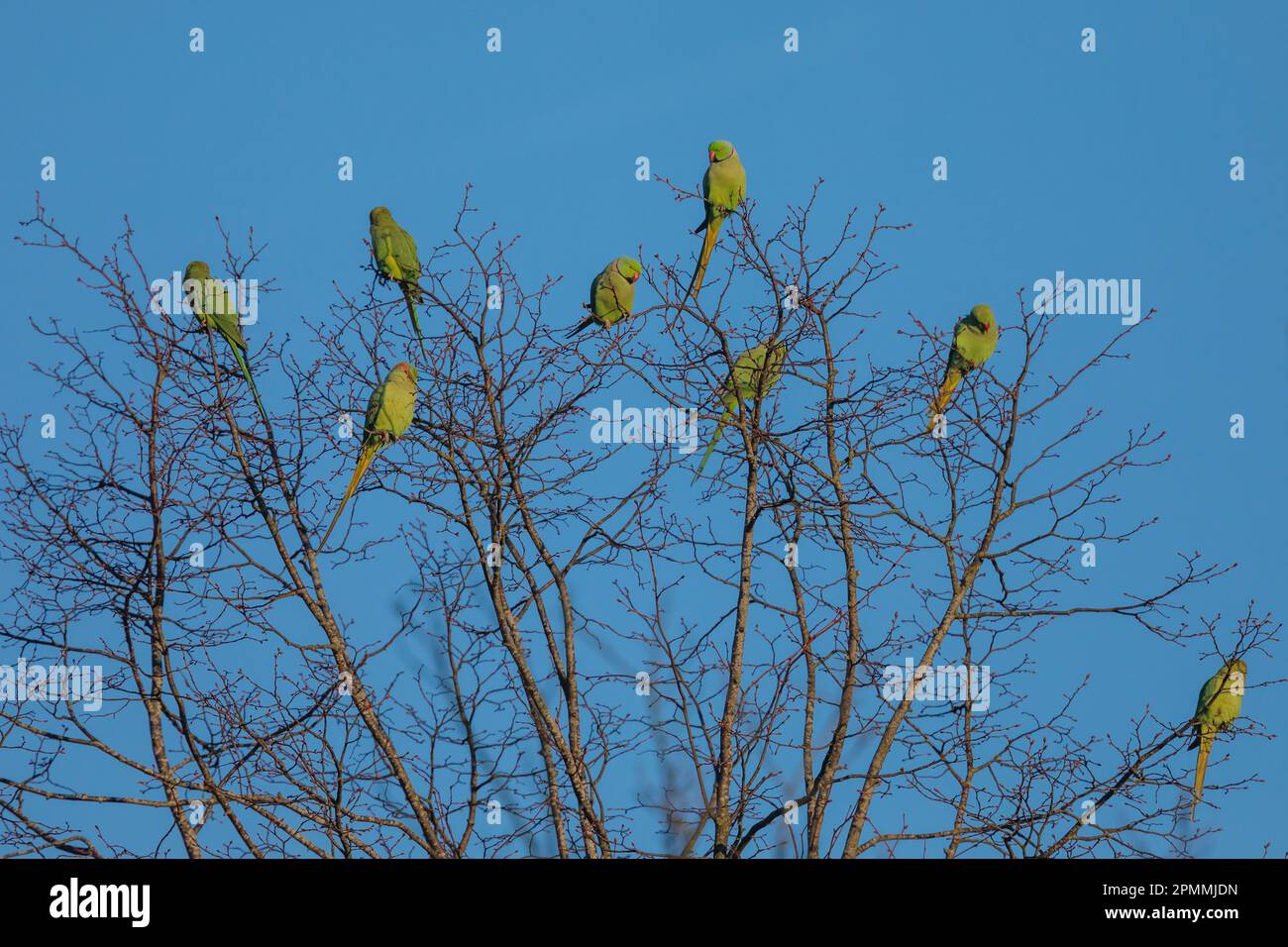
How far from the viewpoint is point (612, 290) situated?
9.77 m

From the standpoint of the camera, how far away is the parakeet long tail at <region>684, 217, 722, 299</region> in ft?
29.9

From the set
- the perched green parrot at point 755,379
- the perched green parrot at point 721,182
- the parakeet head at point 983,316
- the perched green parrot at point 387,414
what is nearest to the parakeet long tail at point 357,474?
the perched green parrot at point 387,414

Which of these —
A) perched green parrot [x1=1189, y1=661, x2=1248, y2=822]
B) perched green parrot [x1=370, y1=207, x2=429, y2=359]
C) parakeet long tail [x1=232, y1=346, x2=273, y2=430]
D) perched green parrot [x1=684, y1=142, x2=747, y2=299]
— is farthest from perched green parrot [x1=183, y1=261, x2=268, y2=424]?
perched green parrot [x1=1189, y1=661, x2=1248, y2=822]

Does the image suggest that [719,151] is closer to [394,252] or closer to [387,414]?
[394,252]

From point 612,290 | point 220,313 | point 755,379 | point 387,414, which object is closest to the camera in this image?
point 387,414

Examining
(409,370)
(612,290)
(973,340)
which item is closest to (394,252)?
(612,290)

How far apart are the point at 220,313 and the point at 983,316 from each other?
16.3 feet

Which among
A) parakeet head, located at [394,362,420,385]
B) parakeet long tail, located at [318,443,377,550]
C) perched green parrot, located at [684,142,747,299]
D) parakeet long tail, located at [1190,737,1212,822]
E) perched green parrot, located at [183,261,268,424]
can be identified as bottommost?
parakeet long tail, located at [1190,737,1212,822]

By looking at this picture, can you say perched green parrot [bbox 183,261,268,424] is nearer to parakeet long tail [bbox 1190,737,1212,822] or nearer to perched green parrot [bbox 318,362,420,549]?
perched green parrot [bbox 318,362,420,549]

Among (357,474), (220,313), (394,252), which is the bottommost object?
Answer: (357,474)

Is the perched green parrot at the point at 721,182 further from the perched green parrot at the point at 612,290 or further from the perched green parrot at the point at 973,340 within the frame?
the perched green parrot at the point at 973,340

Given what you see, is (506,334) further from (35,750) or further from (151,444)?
(35,750)

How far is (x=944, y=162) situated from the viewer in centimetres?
933
